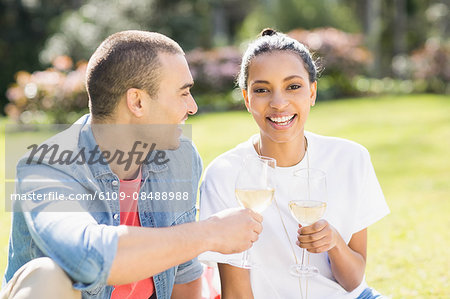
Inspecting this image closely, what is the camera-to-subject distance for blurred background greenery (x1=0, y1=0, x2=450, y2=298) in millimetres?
5840

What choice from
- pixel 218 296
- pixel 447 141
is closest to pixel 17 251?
pixel 218 296

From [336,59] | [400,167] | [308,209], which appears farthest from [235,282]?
[336,59]

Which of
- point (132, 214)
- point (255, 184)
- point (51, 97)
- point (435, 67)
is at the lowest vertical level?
point (435, 67)

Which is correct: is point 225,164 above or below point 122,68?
below

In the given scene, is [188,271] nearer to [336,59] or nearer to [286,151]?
[286,151]

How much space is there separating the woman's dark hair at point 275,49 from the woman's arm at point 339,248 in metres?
0.98

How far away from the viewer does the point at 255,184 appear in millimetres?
2287

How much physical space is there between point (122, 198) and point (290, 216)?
3.04 feet

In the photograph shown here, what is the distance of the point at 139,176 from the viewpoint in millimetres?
2848

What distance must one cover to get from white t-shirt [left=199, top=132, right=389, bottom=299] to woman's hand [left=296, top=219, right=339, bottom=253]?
18.0 inches

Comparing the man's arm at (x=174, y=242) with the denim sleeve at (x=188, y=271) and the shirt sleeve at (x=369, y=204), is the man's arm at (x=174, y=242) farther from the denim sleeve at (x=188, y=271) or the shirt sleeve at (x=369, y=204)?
the shirt sleeve at (x=369, y=204)

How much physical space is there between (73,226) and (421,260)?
155 inches

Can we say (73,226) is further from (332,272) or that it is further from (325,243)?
(332,272)

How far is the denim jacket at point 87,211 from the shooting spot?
2.04m
